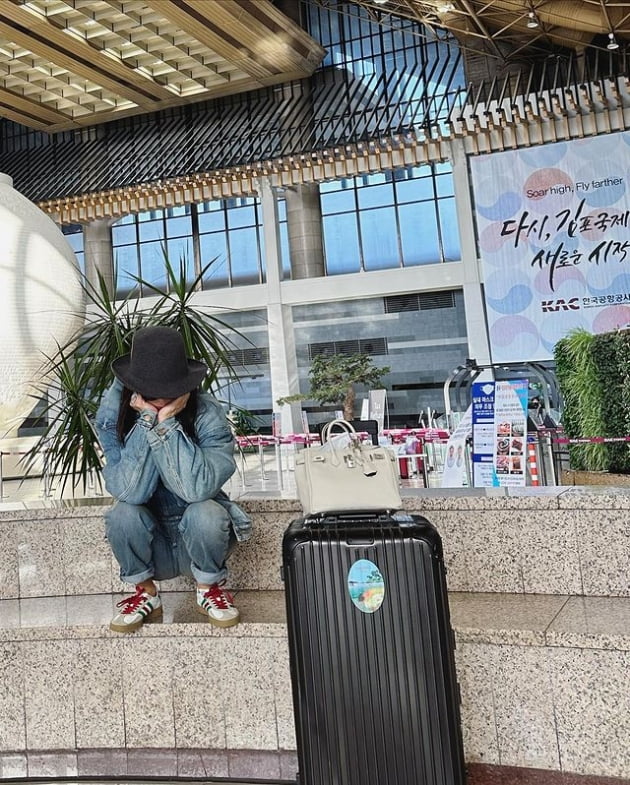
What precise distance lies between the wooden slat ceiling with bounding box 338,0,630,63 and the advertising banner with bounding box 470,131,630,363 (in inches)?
82.5

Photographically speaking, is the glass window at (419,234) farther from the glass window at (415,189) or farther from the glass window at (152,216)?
the glass window at (152,216)

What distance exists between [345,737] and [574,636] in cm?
75

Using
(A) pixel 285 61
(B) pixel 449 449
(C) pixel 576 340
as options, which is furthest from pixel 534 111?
(B) pixel 449 449

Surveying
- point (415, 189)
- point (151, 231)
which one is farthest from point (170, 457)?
point (151, 231)

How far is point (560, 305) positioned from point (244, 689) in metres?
12.5

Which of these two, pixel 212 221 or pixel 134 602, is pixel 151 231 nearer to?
pixel 212 221

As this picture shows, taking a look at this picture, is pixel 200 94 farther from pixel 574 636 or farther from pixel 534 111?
pixel 574 636

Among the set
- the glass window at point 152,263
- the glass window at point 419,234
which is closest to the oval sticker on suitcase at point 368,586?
the glass window at point 419,234

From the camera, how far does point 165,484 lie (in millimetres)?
2494

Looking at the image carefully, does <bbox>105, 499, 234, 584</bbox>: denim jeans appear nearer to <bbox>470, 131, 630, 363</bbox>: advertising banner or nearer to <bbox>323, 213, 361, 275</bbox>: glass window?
<bbox>470, 131, 630, 363</bbox>: advertising banner

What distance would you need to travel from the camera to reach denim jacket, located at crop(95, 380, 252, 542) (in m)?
2.36

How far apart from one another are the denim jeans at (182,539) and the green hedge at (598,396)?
16.7 ft

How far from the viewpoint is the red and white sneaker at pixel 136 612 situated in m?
2.46

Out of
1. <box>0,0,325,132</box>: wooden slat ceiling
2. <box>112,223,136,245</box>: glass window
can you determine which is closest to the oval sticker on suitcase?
<box>0,0,325,132</box>: wooden slat ceiling
